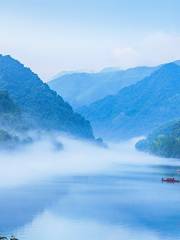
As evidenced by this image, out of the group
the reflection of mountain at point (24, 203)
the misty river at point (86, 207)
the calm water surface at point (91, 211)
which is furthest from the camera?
the reflection of mountain at point (24, 203)

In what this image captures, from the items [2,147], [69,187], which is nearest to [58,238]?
[69,187]

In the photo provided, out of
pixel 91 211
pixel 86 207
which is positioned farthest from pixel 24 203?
pixel 91 211

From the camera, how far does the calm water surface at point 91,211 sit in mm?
62562

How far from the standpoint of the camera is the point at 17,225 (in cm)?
6506

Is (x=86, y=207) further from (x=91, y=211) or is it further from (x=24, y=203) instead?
(x=24, y=203)

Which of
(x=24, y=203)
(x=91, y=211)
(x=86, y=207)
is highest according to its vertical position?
(x=24, y=203)

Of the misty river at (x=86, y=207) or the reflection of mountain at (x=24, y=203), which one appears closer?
the misty river at (x=86, y=207)

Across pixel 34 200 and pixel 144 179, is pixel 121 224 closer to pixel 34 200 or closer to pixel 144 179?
pixel 34 200

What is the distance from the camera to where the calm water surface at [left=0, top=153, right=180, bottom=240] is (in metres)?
62.6

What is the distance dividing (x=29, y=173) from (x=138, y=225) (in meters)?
68.8

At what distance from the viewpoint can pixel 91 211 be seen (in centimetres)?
7769

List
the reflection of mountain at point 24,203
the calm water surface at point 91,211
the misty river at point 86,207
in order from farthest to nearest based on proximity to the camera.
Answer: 1. the reflection of mountain at point 24,203
2. the misty river at point 86,207
3. the calm water surface at point 91,211

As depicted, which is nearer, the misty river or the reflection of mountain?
the misty river

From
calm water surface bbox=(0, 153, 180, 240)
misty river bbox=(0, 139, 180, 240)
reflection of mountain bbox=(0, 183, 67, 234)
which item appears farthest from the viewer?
reflection of mountain bbox=(0, 183, 67, 234)
